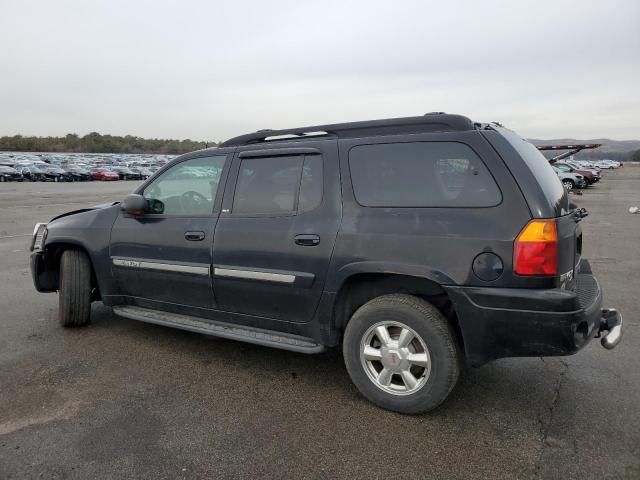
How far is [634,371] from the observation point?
3699mm

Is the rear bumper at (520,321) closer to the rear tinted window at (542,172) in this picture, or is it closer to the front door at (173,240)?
the rear tinted window at (542,172)

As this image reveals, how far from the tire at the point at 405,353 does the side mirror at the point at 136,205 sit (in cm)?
204

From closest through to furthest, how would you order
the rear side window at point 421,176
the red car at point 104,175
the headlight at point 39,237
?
the rear side window at point 421,176
the headlight at point 39,237
the red car at point 104,175

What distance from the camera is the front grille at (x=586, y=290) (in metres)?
2.96

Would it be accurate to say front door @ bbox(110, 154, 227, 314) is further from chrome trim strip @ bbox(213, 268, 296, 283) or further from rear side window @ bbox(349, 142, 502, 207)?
rear side window @ bbox(349, 142, 502, 207)

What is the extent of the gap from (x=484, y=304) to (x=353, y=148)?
1.35 meters

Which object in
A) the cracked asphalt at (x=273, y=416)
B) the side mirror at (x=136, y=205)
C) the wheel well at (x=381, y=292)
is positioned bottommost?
the cracked asphalt at (x=273, y=416)

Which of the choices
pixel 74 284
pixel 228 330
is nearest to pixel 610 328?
pixel 228 330

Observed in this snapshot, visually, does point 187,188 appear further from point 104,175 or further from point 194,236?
point 104,175

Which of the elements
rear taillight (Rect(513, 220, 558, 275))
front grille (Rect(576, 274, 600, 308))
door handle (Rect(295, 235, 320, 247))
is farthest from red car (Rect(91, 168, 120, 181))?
rear taillight (Rect(513, 220, 558, 275))

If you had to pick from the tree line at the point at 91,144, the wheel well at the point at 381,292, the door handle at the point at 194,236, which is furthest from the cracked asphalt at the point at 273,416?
the tree line at the point at 91,144

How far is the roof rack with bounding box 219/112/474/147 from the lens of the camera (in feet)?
10.1

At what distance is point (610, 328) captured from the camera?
10.6ft

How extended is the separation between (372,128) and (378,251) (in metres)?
0.89
